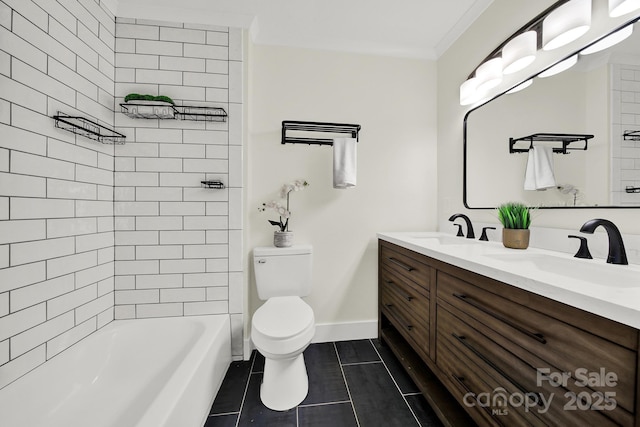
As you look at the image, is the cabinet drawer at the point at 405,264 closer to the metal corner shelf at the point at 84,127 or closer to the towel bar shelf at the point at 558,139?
the towel bar shelf at the point at 558,139

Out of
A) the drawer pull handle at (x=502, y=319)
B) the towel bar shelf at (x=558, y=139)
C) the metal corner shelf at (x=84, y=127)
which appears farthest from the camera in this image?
the metal corner shelf at (x=84, y=127)

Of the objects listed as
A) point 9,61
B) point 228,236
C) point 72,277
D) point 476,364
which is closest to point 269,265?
point 228,236

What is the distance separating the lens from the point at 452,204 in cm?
201

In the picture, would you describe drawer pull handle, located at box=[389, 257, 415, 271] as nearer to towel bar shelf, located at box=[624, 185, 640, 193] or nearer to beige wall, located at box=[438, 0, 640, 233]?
beige wall, located at box=[438, 0, 640, 233]

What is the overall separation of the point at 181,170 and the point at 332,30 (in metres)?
1.51

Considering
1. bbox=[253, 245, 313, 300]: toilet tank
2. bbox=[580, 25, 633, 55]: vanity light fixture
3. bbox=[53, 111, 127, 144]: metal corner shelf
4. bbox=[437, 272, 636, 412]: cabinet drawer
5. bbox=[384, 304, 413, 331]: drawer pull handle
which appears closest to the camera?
bbox=[437, 272, 636, 412]: cabinet drawer

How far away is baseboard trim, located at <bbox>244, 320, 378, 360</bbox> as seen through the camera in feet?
6.70

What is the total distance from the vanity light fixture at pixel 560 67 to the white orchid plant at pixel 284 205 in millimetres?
1481

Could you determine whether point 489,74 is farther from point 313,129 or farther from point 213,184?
point 213,184

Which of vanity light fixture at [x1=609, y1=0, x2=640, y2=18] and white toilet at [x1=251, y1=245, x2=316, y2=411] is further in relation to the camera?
white toilet at [x1=251, y1=245, x2=316, y2=411]

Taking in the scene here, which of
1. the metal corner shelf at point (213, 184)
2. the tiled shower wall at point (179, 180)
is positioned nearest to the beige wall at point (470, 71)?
the tiled shower wall at point (179, 180)

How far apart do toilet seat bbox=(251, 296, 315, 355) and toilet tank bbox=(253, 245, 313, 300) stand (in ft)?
0.68

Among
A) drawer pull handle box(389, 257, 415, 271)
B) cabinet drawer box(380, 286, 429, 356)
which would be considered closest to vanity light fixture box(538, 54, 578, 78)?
drawer pull handle box(389, 257, 415, 271)

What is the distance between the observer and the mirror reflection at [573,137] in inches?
39.1
